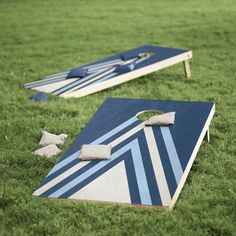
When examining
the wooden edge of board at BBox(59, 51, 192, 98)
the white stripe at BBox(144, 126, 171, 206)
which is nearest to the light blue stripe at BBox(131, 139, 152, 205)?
the white stripe at BBox(144, 126, 171, 206)

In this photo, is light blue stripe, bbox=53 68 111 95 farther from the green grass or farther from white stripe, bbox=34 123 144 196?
white stripe, bbox=34 123 144 196

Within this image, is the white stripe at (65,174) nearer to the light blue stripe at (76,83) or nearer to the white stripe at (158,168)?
the white stripe at (158,168)

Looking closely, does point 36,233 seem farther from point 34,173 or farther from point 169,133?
point 169,133

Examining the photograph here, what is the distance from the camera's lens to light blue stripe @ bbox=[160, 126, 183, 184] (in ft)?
12.8

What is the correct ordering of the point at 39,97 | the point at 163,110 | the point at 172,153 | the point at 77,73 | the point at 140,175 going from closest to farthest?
the point at 140,175 → the point at 172,153 → the point at 163,110 → the point at 39,97 → the point at 77,73

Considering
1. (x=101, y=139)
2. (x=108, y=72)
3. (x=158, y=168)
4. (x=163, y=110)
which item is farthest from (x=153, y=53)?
(x=158, y=168)

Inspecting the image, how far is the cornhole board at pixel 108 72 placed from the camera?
6.37 metres

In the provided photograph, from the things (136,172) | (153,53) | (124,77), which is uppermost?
(153,53)

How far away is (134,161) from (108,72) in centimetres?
282

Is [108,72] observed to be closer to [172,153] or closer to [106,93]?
[106,93]

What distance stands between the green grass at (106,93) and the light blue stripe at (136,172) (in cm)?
11

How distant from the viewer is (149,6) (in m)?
12.6

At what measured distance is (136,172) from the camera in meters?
3.99

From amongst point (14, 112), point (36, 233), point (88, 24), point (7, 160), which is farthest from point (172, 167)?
point (88, 24)
